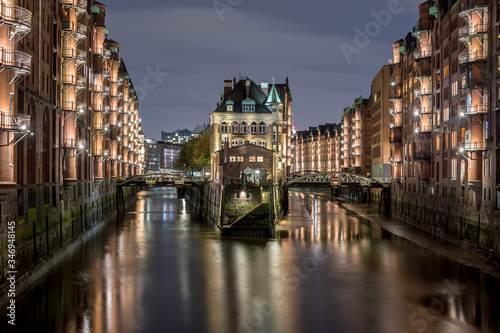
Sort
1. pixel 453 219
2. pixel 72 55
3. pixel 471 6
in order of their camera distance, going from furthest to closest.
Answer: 1. pixel 453 219
2. pixel 72 55
3. pixel 471 6

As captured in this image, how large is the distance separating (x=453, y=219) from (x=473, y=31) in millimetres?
17740

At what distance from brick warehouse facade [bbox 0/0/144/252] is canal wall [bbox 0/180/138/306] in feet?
0.47

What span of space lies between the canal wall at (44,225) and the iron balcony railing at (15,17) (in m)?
9.56

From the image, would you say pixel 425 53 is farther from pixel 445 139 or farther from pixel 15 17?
pixel 15 17

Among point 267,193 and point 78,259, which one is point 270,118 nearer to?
point 267,193

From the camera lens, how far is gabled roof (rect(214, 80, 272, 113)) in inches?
3345

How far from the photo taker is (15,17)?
28.9 m

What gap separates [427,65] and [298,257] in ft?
108

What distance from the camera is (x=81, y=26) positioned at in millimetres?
49562

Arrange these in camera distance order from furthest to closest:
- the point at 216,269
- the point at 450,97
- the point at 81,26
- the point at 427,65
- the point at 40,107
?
1. the point at 427,65
2. the point at 450,97
3. the point at 81,26
4. the point at 40,107
5. the point at 216,269

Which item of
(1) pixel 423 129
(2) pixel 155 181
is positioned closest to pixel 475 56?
(1) pixel 423 129

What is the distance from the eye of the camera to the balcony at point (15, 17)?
27.5 m

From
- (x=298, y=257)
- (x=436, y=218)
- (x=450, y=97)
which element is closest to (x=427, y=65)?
(x=450, y=97)

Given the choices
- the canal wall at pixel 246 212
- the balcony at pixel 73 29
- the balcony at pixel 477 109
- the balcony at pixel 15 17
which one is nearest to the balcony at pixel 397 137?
the canal wall at pixel 246 212
